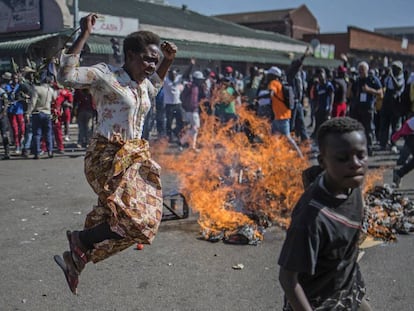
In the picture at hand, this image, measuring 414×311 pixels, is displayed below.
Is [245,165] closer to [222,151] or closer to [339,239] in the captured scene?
[222,151]

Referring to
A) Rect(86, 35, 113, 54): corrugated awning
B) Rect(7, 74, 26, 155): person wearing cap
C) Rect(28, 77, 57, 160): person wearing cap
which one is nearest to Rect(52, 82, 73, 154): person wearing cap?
Rect(28, 77, 57, 160): person wearing cap

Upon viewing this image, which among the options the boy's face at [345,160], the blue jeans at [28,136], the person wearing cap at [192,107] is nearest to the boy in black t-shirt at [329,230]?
the boy's face at [345,160]

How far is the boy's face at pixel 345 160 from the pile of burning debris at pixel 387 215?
3.43 meters

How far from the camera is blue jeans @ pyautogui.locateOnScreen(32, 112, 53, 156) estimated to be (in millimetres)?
10422

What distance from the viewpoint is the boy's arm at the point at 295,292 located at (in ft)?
6.17

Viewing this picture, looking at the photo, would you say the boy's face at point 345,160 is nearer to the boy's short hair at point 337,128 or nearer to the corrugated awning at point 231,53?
the boy's short hair at point 337,128

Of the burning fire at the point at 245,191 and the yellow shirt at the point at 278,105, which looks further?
the yellow shirt at the point at 278,105

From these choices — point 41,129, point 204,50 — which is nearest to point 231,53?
point 204,50

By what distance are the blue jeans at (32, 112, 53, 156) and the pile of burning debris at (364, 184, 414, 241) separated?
22.6ft

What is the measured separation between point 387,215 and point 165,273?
285 centimetres

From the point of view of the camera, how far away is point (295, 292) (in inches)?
74.4

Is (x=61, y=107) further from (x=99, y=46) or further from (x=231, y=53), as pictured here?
(x=231, y=53)

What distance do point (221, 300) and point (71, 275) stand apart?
1.13 meters

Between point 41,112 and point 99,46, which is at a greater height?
point 99,46
